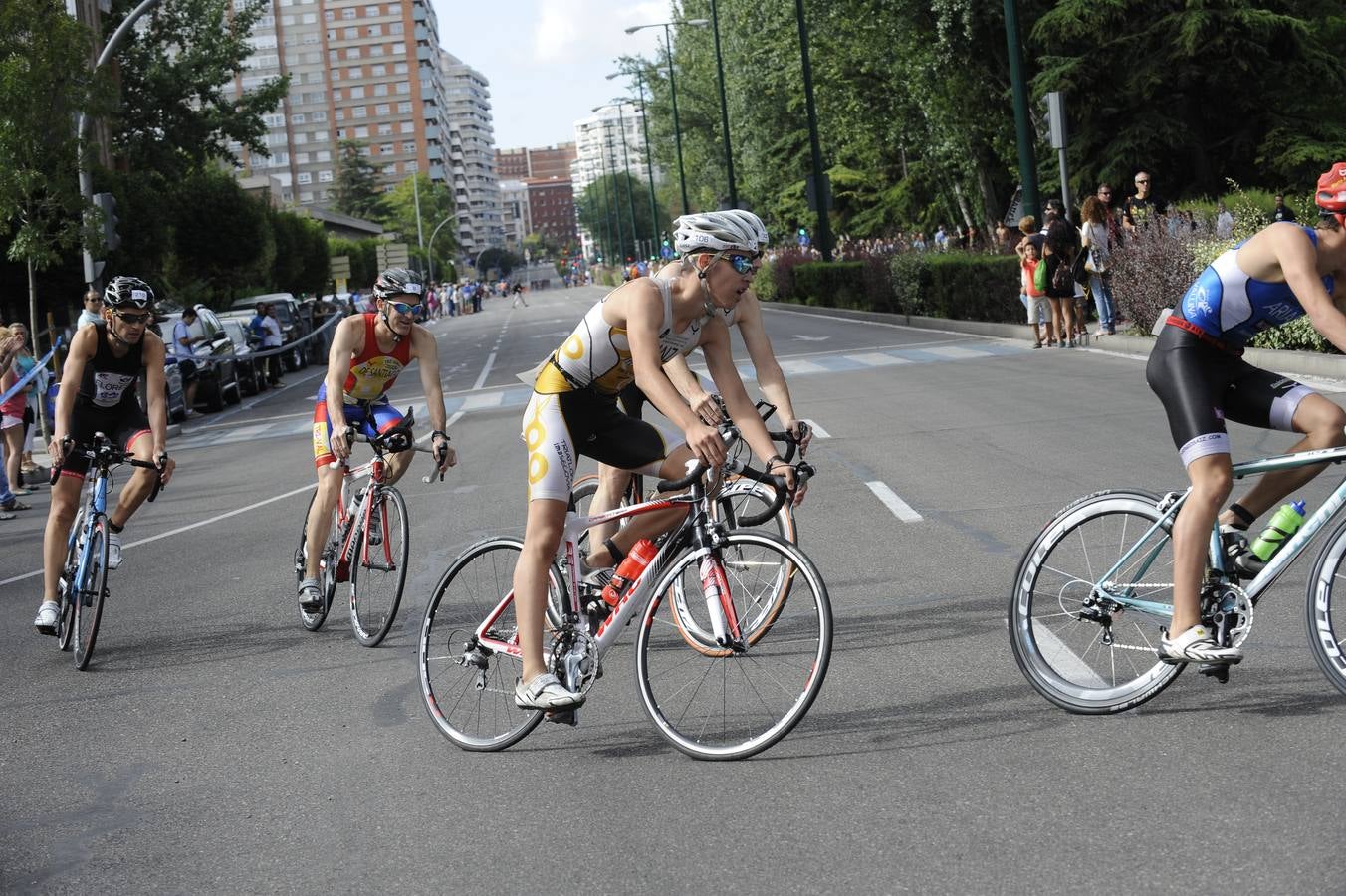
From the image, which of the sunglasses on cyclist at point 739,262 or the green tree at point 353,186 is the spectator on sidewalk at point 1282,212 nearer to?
the sunglasses on cyclist at point 739,262

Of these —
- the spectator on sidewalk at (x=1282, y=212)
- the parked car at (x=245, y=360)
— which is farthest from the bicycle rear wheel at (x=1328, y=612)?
the parked car at (x=245, y=360)

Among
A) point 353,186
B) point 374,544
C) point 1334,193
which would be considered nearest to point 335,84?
point 353,186

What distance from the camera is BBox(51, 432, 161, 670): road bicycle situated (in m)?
7.71

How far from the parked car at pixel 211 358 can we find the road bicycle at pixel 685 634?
72.9ft

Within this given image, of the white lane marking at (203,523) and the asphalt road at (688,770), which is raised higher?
the white lane marking at (203,523)

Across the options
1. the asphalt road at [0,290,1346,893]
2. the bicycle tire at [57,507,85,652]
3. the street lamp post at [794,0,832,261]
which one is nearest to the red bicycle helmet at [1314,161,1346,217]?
the asphalt road at [0,290,1346,893]

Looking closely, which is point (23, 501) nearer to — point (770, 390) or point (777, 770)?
point (770, 390)

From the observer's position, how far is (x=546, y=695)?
522 centimetres

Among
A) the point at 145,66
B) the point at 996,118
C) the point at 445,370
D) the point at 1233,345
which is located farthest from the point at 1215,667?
the point at 145,66

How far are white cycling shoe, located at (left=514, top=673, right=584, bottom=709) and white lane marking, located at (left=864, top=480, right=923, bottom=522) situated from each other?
4.66 metres

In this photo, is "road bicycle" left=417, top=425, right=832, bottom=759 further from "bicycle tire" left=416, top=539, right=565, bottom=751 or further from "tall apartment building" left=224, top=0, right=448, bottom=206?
"tall apartment building" left=224, top=0, right=448, bottom=206

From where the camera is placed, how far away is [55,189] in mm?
24141

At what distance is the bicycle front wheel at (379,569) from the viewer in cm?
750

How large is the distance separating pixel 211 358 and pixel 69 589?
2032 centimetres
